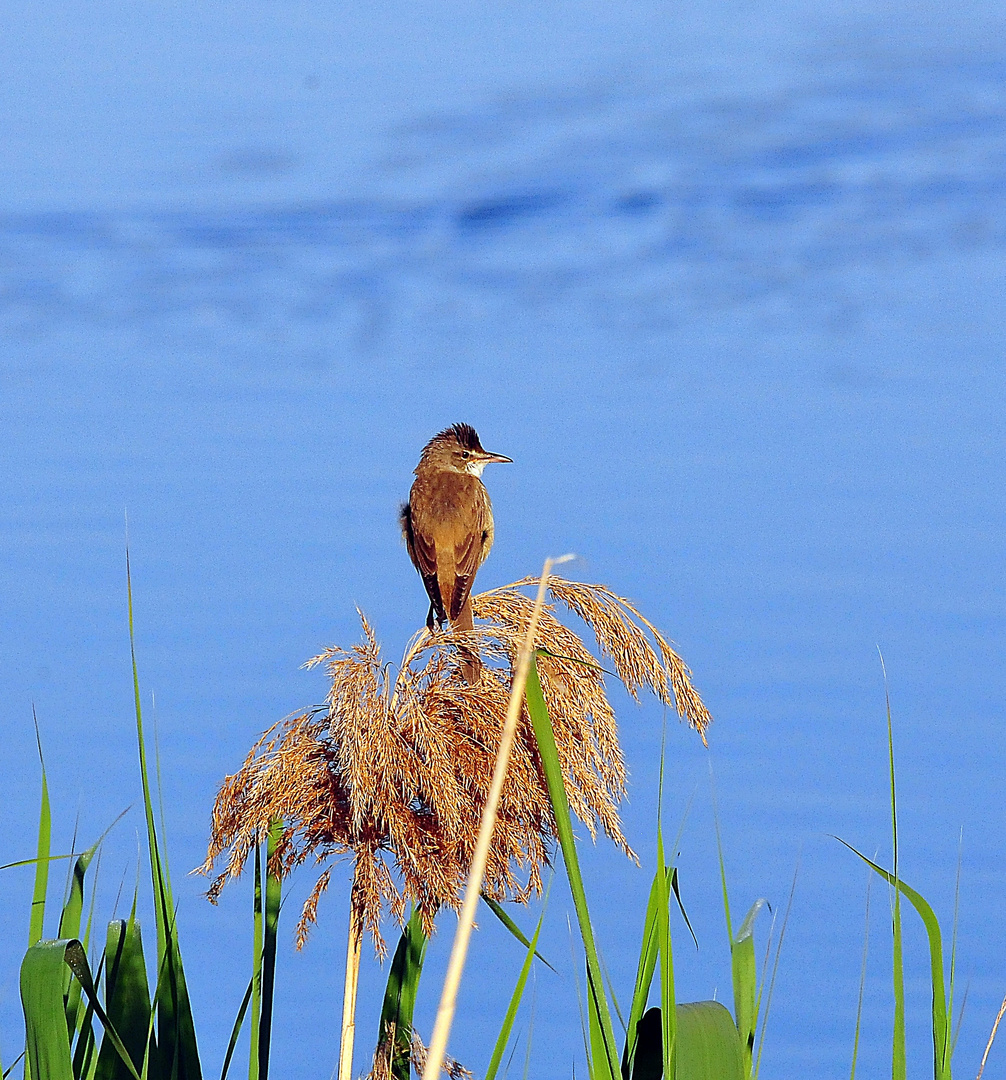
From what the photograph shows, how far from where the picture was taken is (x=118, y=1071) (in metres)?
1.57

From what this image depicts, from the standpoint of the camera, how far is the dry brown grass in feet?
6.34

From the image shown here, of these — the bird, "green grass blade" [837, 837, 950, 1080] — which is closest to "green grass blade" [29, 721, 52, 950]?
"green grass blade" [837, 837, 950, 1080]

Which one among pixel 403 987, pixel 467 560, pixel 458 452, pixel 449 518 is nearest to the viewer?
pixel 403 987

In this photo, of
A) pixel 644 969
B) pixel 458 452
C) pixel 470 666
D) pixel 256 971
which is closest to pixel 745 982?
pixel 644 969

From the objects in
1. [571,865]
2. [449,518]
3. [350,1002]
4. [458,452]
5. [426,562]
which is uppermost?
[458,452]

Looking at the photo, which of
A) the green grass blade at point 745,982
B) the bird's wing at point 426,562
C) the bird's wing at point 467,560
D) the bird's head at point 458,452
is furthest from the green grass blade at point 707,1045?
the bird's head at point 458,452

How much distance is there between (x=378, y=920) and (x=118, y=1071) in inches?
17.3

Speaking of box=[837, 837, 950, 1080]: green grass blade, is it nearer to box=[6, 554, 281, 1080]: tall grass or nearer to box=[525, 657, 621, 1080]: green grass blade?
box=[525, 657, 621, 1080]: green grass blade

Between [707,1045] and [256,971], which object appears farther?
[256,971]

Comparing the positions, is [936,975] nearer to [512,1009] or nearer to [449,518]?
[512,1009]

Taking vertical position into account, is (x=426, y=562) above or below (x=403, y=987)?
above

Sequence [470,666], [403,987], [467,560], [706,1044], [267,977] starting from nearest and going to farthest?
[706,1044] < [267,977] < [403,987] < [470,666] < [467,560]

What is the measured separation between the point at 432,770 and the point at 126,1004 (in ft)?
1.86

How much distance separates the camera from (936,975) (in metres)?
1.36
